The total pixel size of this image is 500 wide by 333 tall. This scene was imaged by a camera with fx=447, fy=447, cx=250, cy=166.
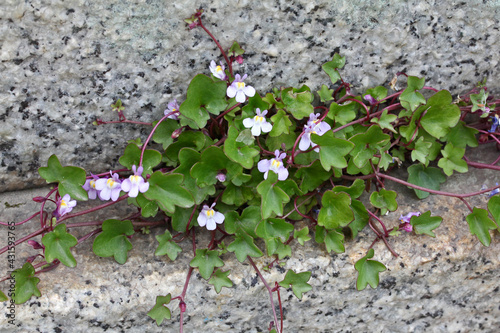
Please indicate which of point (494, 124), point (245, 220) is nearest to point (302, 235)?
point (245, 220)

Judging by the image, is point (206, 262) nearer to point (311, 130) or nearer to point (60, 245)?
point (60, 245)

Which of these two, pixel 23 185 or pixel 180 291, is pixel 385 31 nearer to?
pixel 180 291

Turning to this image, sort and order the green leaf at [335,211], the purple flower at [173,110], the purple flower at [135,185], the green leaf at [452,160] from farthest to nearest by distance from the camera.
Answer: the green leaf at [452,160] → the purple flower at [173,110] → the green leaf at [335,211] → the purple flower at [135,185]

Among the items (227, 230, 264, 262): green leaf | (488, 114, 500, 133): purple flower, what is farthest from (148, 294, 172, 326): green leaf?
(488, 114, 500, 133): purple flower

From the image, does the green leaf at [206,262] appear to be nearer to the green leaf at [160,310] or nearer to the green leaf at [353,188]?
the green leaf at [160,310]

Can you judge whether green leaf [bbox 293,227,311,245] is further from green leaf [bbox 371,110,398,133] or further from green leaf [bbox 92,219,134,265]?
green leaf [bbox 92,219,134,265]

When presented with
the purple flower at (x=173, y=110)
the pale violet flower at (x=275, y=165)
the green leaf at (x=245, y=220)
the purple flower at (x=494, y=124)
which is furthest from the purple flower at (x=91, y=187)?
the purple flower at (x=494, y=124)
